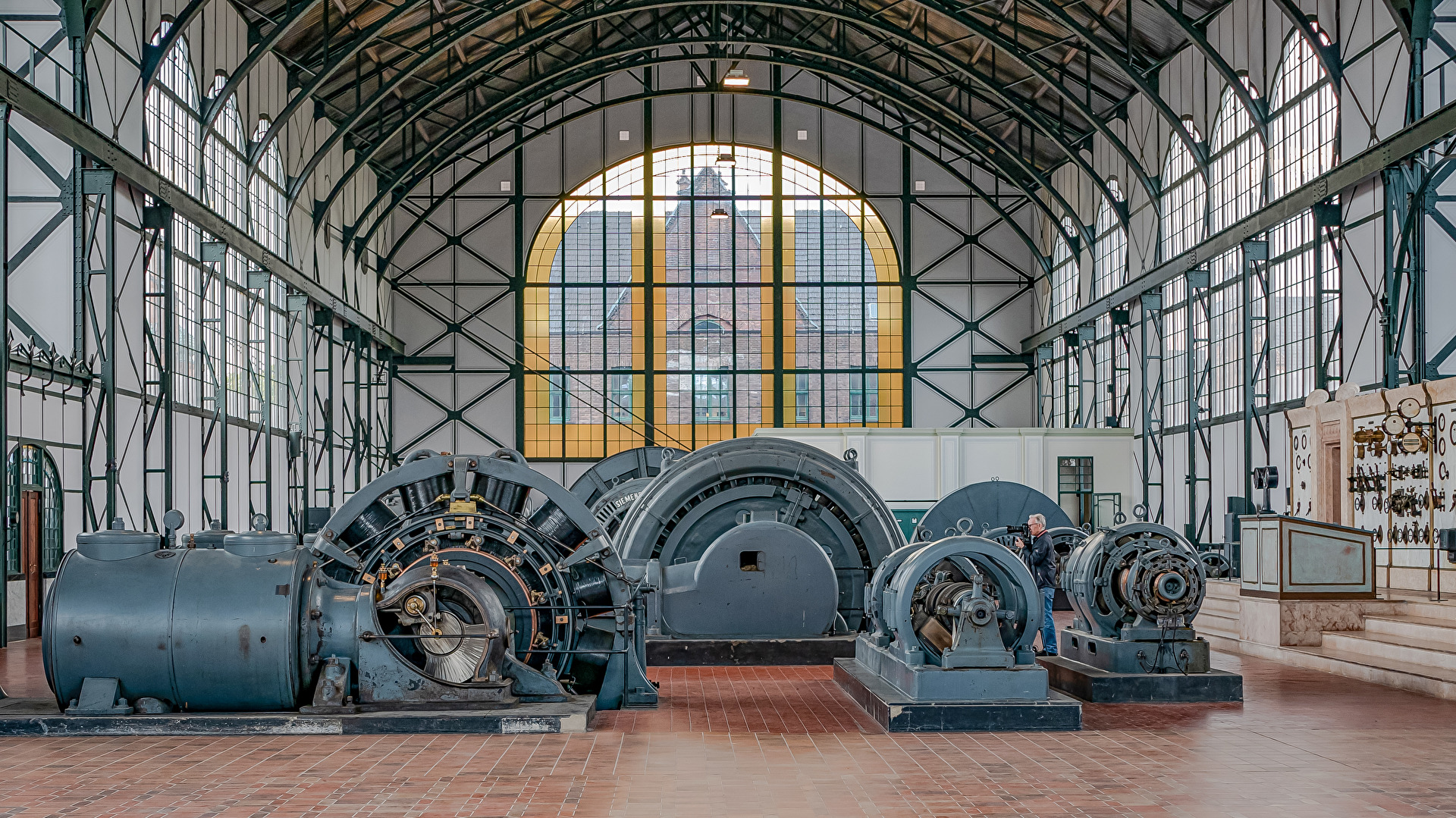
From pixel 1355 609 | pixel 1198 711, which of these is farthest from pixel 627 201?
pixel 1198 711

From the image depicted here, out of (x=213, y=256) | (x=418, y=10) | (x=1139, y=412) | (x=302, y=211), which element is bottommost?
(x=1139, y=412)

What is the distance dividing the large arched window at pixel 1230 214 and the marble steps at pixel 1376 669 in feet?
40.0

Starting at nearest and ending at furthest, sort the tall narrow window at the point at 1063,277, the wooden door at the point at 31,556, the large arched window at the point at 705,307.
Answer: the wooden door at the point at 31,556 < the tall narrow window at the point at 1063,277 < the large arched window at the point at 705,307

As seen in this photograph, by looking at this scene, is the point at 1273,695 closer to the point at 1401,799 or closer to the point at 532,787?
the point at 1401,799

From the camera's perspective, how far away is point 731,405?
37469 mm

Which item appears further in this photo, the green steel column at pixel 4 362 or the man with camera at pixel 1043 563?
the man with camera at pixel 1043 563

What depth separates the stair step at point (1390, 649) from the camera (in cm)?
1222

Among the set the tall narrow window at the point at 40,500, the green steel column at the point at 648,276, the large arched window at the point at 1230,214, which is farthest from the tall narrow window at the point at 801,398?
the tall narrow window at the point at 40,500

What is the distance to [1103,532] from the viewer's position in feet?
39.8

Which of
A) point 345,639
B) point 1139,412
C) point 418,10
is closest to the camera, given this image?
point 345,639

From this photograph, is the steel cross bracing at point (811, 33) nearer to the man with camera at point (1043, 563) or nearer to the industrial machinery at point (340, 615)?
the man with camera at point (1043, 563)

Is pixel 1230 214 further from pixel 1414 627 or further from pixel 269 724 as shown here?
pixel 269 724

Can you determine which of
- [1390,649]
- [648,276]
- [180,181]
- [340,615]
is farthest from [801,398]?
[340,615]

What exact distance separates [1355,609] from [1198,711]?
5.21 m
